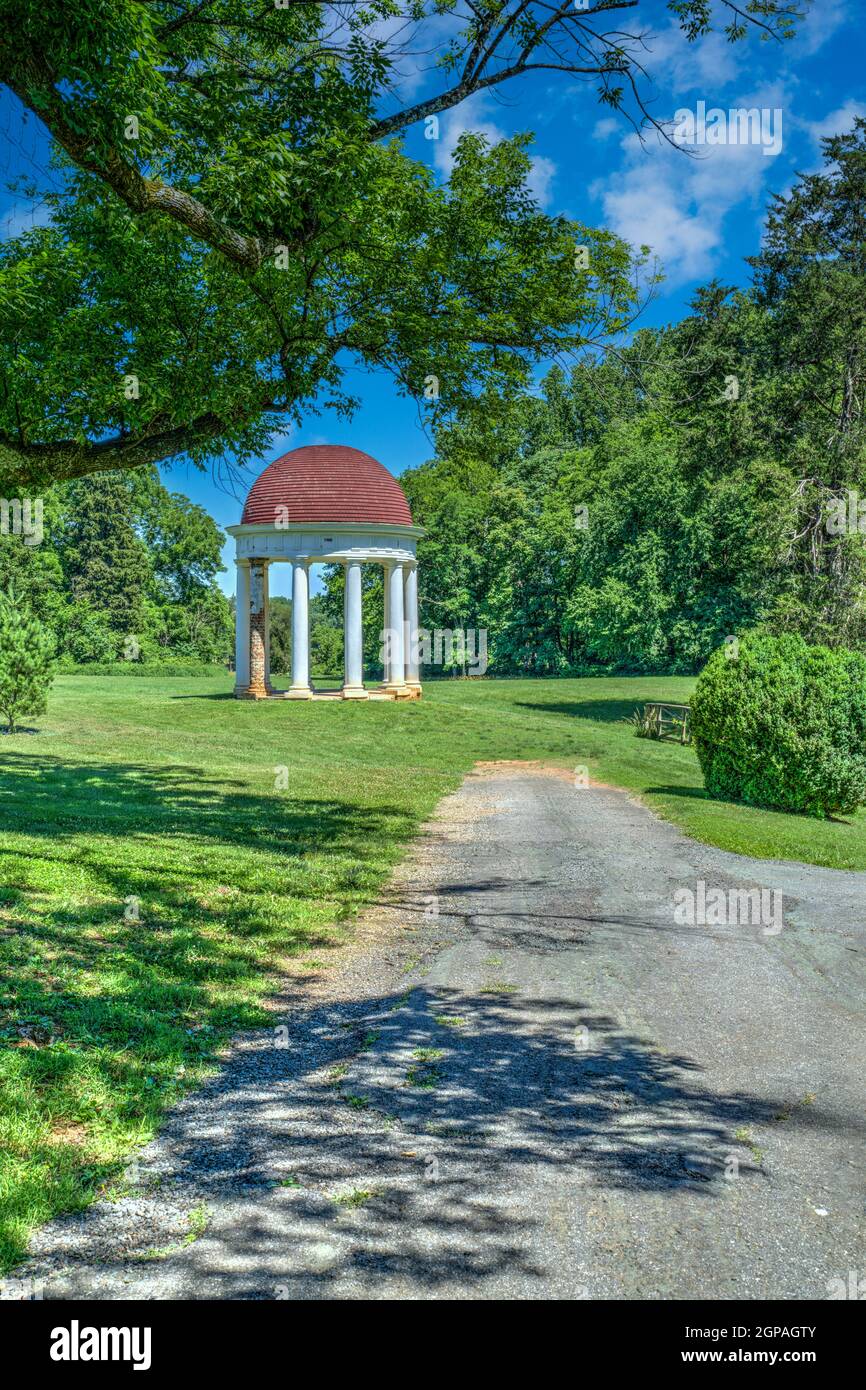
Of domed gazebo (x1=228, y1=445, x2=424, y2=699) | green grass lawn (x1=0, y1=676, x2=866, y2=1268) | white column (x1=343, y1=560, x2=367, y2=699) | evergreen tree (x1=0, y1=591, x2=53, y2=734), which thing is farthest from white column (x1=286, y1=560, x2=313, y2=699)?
evergreen tree (x1=0, y1=591, x2=53, y2=734)

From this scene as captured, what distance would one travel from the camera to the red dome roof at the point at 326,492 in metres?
34.3

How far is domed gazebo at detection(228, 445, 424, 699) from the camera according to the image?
1345 inches

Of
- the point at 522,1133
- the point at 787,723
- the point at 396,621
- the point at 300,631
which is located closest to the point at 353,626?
the point at 396,621

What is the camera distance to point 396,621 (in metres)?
35.5

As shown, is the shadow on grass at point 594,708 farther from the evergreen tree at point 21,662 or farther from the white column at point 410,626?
the evergreen tree at point 21,662

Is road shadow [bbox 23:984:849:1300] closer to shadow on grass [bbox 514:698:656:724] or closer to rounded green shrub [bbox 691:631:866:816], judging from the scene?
rounded green shrub [bbox 691:631:866:816]

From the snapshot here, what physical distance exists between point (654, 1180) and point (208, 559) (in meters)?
71.0

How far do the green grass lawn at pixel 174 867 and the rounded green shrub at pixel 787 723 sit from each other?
802mm

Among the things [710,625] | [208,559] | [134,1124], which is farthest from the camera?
[208,559]

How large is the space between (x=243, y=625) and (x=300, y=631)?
217cm

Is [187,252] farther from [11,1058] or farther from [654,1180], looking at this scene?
[654,1180]

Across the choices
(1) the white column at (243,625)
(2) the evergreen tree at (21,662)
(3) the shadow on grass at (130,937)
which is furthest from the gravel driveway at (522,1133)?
(1) the white column at (243,625)

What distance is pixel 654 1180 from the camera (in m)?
4.30
